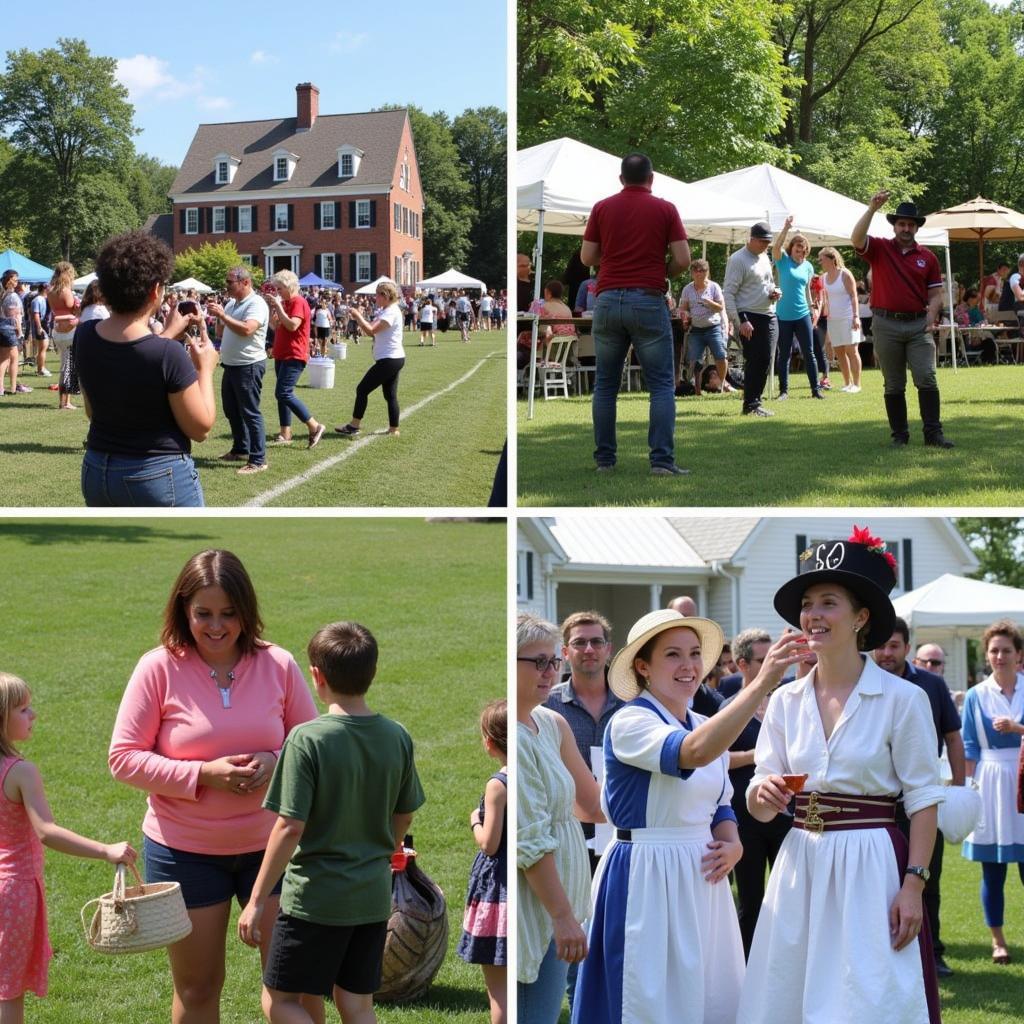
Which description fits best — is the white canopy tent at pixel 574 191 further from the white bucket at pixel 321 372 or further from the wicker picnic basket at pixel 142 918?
the wicker picnic basket at pixel 142 918

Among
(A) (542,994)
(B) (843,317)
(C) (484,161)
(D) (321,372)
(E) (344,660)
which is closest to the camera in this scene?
(E) (344,660)

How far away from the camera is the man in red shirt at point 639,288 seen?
24.6 feet

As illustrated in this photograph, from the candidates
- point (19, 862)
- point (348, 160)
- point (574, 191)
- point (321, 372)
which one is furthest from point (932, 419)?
point (348, 160)

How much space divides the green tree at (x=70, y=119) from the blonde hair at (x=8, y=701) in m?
65.1

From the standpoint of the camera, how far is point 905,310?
864 cm

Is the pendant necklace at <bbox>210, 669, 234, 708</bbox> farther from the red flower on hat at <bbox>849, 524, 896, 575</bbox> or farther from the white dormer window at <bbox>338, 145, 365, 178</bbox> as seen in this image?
the white dormer window at <bbox>338, 145, 365, 178</bbox>

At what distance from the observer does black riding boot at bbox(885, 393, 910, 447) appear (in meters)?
8.88

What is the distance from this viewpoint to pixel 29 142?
69.5 m

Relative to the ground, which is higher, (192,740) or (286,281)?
(286,281)

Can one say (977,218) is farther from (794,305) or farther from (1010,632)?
(1010,632)

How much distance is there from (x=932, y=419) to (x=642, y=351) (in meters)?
2.47

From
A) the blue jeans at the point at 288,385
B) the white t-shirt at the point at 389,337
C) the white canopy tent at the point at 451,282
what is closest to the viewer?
the blue jeans at the point at 288,385

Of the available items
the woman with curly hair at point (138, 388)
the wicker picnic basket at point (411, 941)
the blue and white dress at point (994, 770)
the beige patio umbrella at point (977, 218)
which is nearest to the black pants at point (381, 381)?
the blue and white dress at point (994, 770)

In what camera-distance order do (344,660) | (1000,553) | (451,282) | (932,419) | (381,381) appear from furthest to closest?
(1000,553) → (451,282) → (381,381) → (932,419) → (344,660)
